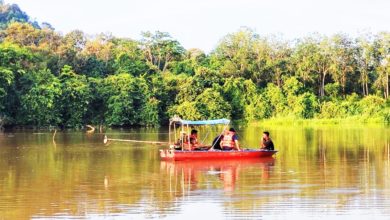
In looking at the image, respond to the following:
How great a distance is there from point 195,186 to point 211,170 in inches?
138

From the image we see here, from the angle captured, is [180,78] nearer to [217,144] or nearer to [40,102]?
[40,102]

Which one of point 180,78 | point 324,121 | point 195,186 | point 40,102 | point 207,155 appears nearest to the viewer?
point 195,186

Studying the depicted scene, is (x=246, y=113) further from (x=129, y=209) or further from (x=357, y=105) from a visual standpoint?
(x=129, y=209)

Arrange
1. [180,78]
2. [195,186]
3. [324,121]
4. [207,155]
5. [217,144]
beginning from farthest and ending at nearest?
[180,78]
[324,121]
[217,144]
[207,155]
[195,186]

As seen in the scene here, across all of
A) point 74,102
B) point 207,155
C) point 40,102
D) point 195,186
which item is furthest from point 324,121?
point 195,186

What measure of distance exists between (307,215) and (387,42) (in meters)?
47.3

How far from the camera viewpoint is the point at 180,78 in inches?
2178

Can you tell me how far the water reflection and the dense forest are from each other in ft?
91.1

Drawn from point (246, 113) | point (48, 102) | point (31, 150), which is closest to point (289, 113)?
point (246, 113)

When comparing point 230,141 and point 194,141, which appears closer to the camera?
point 230,141

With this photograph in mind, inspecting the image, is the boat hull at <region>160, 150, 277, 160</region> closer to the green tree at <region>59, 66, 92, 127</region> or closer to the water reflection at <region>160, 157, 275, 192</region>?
the water reflection at <region>160, 157, 275, 192</region>

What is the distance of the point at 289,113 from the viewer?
55.9m

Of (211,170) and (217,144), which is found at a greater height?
(217,144)

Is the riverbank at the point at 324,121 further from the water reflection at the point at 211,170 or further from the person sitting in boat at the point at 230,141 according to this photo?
the person sitting in boat at the point at 230,141
